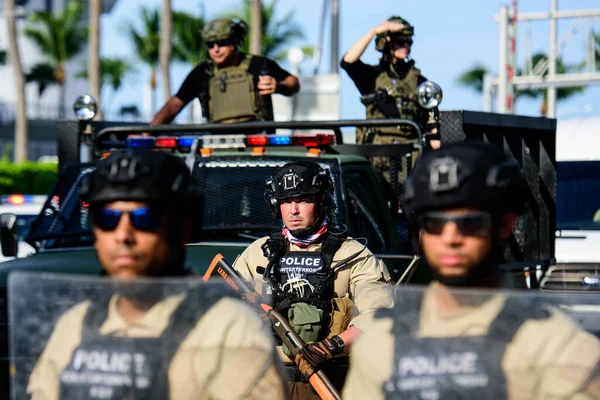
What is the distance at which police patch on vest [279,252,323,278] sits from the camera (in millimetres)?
5645

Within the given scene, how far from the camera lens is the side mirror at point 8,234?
749cm

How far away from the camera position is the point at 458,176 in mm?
2699

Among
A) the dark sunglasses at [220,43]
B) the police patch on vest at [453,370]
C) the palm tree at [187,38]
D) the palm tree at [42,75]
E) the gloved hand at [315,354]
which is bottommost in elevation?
the gloved hand at [315,354]

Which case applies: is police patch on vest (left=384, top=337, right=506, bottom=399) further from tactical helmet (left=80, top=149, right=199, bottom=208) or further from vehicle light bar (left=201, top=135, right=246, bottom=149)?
vehicle light bar (left=201, top=135, right=246, bottom=149)

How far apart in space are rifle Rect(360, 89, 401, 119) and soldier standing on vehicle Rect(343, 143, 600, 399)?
225 inches

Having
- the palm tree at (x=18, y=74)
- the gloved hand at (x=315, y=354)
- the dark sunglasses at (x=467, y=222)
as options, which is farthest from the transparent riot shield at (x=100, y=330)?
the palm tree at (x=18, y=74)

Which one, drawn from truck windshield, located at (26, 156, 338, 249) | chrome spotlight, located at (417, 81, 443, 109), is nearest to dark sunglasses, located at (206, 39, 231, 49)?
truck windshield, located at (26, 156, 338, 249)

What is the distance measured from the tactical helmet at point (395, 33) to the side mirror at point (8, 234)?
9.16 feet

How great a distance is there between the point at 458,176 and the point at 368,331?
41cm

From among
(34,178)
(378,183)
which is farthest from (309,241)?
(34,178)

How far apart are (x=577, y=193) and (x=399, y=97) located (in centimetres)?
285

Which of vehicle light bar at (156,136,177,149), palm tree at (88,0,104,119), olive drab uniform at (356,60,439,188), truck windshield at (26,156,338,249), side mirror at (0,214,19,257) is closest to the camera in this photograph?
truck windshield at (26,156,338,249)

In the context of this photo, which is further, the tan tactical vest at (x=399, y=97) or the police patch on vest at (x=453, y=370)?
the tan tactical vest at (x=399, y=97)

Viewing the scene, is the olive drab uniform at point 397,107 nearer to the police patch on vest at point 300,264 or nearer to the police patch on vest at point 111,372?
the police patch on vest at point 300,264
